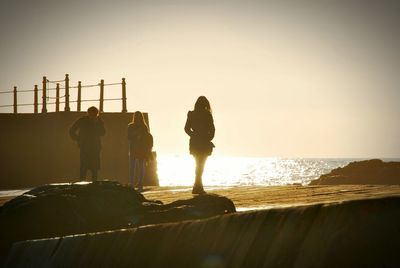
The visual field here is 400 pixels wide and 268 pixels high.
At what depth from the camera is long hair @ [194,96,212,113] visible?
11086 millimetres

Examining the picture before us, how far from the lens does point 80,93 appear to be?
2358 cm

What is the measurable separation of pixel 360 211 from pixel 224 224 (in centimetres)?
82

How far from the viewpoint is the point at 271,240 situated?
3.10m

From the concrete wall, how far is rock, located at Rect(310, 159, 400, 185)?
62.4 feet

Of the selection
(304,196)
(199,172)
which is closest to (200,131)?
(199,172)

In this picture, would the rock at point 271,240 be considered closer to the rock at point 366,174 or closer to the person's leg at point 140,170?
the person's leg at point 140,170

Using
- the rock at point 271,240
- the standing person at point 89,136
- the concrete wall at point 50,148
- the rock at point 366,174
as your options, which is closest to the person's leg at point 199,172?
the standing person at point 89,136

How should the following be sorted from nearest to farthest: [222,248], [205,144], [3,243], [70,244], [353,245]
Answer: [353,245] → [222,248] → [70,244] → [3,243] → [205,144]

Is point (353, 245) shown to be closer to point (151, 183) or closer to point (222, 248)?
point (222, 248)

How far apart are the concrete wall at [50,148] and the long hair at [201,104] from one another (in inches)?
503

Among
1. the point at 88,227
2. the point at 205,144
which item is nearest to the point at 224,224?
the point at 88,227

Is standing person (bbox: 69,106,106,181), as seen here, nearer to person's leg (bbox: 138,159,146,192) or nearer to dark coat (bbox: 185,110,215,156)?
person's leg (bbox: 138,159,146,192)

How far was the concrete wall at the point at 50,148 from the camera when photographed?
23.7 meters

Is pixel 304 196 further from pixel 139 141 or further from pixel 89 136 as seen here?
pixel 139 141
